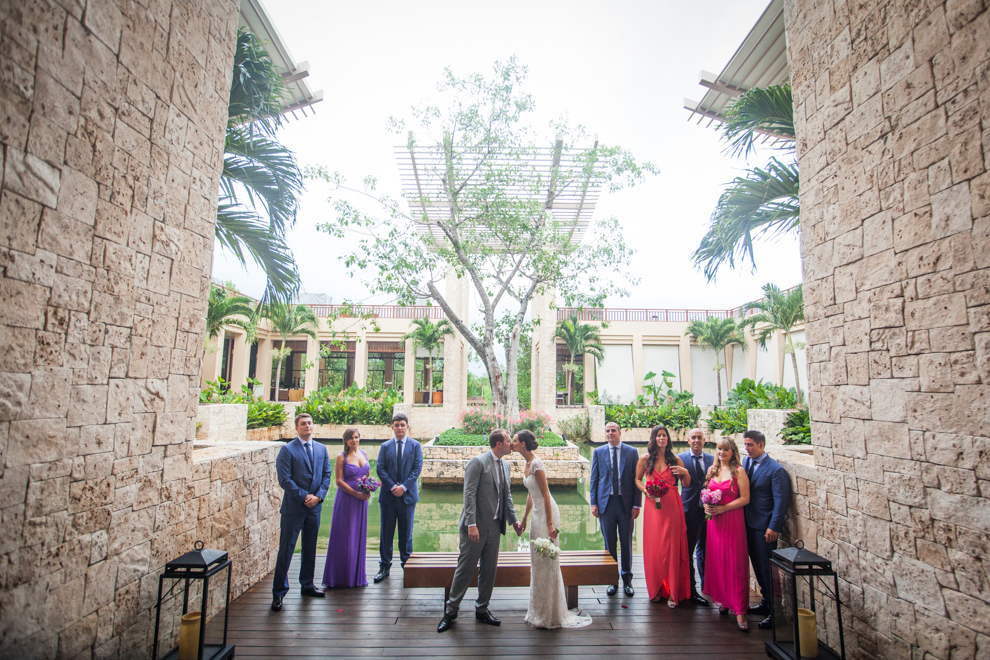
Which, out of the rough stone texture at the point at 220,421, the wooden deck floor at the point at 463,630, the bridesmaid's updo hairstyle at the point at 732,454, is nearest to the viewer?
the wooden deck floor at the point at 463,630

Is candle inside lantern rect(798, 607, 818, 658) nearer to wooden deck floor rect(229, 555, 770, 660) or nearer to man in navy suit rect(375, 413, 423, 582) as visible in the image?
wooden deck floor rect(229, 555, 770, 660)

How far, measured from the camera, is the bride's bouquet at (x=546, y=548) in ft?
11.6

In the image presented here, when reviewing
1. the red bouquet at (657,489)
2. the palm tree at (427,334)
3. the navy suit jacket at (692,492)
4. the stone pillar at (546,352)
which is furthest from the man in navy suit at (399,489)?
the palm tree at (427,334)

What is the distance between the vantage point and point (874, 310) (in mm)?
3078

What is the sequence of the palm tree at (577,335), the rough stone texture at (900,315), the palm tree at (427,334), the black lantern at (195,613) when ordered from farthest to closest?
the palm tree at (577,335) < the palm tree at (427,334) < the black lantern at (195,613) < the rough stone texture at (900,315)

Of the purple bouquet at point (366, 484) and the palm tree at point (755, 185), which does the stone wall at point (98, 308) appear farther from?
the palm tree at point (755, 185)

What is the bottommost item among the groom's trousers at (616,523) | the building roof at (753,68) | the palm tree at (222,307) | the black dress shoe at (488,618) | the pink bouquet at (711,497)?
the black dress shoe at (488,618)

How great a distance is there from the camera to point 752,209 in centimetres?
608

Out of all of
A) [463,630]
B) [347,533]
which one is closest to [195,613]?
[347,533]

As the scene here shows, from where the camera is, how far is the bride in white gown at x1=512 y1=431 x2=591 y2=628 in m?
3.65

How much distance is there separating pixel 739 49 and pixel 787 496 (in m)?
5.97

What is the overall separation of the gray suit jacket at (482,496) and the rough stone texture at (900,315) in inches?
94.4

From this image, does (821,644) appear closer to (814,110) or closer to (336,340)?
(814,110)

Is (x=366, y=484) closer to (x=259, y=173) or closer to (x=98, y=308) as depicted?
(x=98, y=308)
